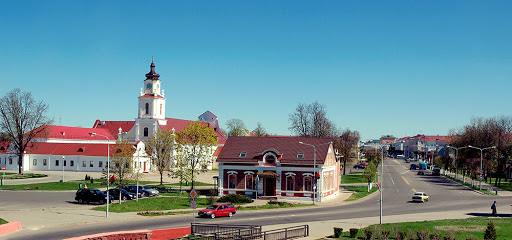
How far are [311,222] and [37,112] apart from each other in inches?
2713

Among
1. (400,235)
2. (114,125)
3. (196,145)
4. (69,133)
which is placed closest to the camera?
(400,235)

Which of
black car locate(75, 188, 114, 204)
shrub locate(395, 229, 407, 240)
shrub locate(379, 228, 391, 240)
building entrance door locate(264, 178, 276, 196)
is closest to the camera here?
shrub locate(379, 228, 391, 240)

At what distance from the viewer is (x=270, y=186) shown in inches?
2328

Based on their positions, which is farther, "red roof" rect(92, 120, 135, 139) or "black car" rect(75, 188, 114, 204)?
"red roof" rect(92, 120, 135, 139)

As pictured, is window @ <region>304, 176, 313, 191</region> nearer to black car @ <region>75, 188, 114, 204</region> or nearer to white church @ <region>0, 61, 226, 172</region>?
black car @ <region>75, 188, 114, 204</region>

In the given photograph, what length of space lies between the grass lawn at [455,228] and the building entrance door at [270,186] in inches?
902

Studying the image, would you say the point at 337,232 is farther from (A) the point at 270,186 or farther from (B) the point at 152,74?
(B) the point at 152,74

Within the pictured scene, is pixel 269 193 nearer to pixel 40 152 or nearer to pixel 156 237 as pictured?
pixel 156 237

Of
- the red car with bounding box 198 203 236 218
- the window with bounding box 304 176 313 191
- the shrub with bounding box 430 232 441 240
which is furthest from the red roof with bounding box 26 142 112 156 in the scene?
the shrub with bounding box 430 232 441 240

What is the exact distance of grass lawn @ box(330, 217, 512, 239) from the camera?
3225 cm

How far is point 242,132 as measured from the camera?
16962 cm

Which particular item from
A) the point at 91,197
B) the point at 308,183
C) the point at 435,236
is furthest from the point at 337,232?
the point at 91,197

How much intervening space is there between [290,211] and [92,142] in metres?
79.5

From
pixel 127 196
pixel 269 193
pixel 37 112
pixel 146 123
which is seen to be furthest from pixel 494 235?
pixel 146 123
